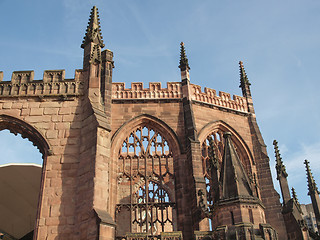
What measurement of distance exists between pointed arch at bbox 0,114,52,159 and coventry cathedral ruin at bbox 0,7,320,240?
0.03 metres

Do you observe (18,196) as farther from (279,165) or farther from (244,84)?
(279,165)

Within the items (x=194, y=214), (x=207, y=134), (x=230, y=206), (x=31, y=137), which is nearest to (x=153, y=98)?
(x=207, y=134)

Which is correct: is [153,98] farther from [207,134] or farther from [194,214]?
[194,214]

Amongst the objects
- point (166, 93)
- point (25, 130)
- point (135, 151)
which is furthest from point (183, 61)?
point (25, 130)

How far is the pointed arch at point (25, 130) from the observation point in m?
12.2

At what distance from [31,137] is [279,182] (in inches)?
388

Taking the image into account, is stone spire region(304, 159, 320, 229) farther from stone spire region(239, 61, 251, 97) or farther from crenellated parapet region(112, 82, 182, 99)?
crenellated parapet region(112, 82, 182, 99)

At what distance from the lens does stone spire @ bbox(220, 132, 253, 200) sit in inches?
428

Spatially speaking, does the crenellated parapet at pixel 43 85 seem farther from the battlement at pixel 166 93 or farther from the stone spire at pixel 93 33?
the battlement at pixel 166 93

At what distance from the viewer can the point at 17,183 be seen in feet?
69.7

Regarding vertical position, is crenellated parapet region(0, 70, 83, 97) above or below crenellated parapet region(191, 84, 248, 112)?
below

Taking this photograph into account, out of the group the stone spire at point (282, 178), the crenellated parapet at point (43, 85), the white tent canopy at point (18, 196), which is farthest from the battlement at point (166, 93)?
the white tent canopy at point (18, 196)

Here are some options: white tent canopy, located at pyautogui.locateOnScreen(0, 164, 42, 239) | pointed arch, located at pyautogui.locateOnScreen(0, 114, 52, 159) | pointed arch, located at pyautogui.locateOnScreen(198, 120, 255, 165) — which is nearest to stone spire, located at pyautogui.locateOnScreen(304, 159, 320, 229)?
pointed arch, located at pyautogui.locateOnScreen(198, 120, 255, 165)

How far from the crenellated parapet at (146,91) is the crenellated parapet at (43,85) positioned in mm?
4977
